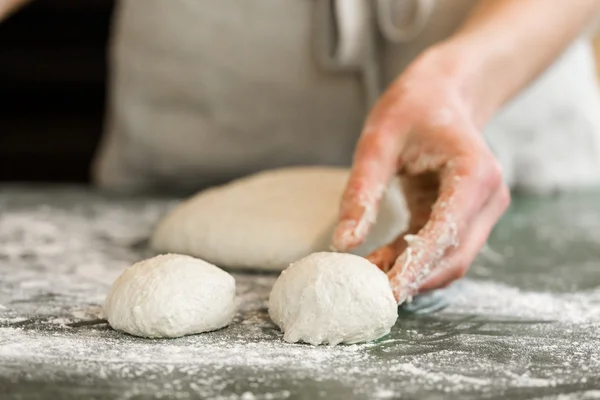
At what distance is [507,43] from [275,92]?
74 centimetres

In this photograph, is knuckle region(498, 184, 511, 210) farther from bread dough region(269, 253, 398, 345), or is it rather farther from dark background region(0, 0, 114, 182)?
dark background region(0, 0, 114, 182)

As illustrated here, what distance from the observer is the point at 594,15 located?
4.79 ft

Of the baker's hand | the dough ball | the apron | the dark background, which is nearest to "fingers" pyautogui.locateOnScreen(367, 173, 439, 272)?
the baker's hand

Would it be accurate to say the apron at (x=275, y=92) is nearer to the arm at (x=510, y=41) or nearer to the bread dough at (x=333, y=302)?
the arm at (x=510, y=41)

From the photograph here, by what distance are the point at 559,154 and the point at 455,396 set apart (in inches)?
62.8

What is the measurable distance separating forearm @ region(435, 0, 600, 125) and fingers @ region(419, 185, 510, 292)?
20 centimetres

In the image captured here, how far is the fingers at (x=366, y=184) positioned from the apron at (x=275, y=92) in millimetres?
677

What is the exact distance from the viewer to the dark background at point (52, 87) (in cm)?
241

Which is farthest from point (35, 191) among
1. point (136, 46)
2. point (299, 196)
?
point (299, 196)

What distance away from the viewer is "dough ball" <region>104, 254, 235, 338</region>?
0.85 m

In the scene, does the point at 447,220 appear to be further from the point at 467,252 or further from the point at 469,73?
the point at 469,73

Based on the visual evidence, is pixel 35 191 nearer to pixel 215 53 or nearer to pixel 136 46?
pixel 136 46

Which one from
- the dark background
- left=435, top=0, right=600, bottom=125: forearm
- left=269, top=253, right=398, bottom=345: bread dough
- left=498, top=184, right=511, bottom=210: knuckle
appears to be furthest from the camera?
the dark background

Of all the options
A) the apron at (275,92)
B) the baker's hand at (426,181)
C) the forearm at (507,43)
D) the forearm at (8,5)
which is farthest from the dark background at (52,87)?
the baker's hand at (426,181)
